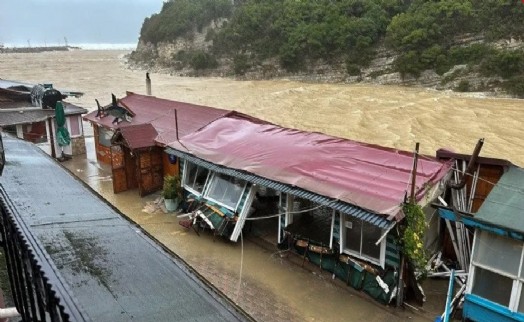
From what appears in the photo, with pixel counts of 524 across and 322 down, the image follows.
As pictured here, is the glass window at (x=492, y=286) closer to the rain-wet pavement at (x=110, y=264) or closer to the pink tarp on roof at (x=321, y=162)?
the pink tarp on roof at (x=321, y=162)

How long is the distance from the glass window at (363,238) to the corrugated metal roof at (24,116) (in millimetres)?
16130

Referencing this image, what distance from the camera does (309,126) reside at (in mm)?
30562

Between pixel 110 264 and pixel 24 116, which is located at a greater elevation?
pixel 110 264

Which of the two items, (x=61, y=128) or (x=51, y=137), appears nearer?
(x=61, y=128)

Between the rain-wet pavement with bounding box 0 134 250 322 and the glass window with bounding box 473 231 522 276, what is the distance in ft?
21.2

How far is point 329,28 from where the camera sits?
5800 centimetres

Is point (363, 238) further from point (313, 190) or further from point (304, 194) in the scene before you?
point (304, 194)

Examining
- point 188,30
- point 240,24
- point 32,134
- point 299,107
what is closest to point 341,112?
point 299,107

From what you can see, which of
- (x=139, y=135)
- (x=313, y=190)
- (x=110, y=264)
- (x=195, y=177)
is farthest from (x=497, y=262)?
(x=139, y=135)

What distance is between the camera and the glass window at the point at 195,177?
47.8 ft

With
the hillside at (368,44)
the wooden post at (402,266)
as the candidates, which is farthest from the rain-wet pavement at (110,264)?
the hillside at (368,44)

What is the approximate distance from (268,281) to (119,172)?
28.1 feet

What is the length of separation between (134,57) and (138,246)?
100006 mm

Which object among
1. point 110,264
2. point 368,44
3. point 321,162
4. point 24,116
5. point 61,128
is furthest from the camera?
point 368,44
